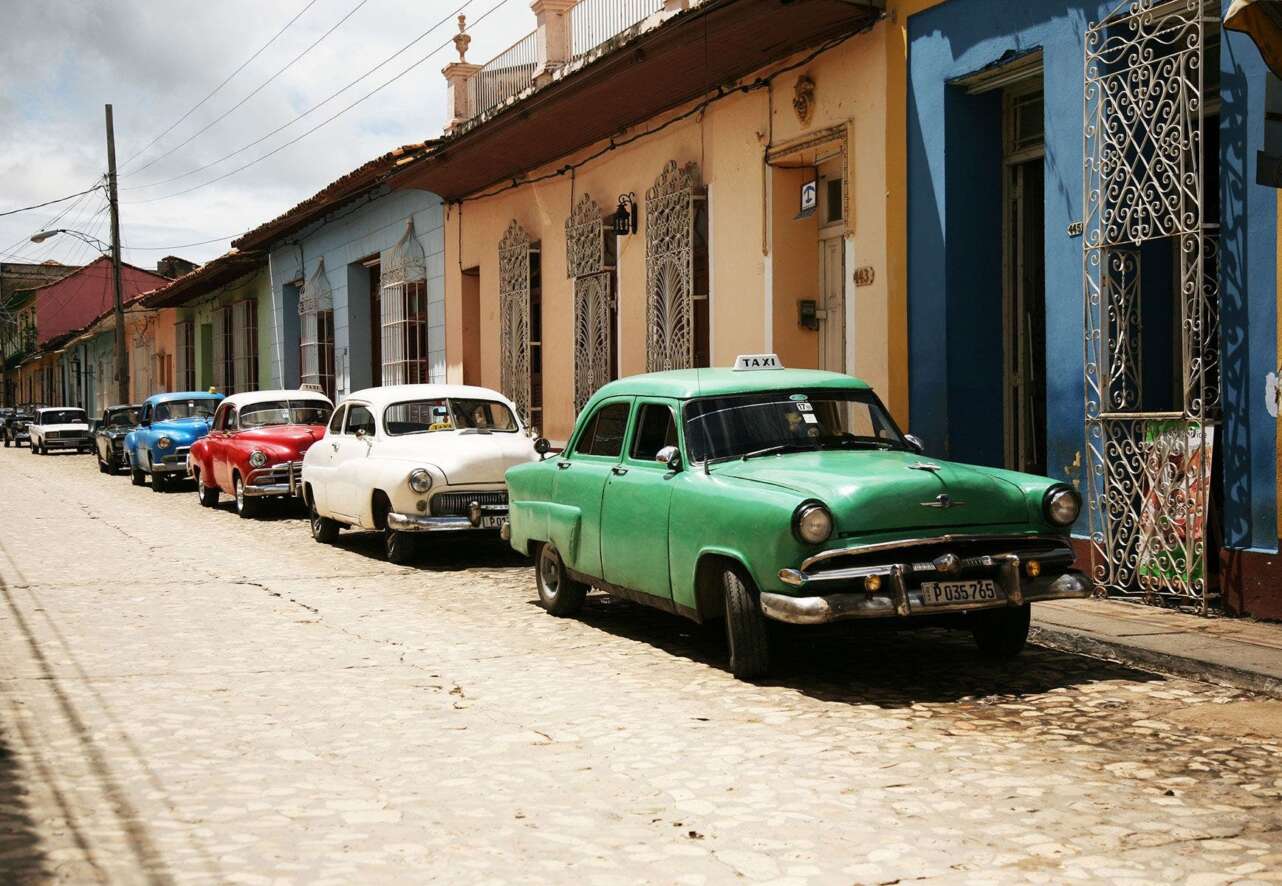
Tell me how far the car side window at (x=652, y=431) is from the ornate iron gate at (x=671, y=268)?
6.70 m

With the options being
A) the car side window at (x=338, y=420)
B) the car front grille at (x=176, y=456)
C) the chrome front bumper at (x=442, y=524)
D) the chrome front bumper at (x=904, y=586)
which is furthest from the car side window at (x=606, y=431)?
the car front grille at (x=176, y=456)

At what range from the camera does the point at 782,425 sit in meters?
7.55

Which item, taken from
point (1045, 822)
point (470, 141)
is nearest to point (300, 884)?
point (1045, 822)

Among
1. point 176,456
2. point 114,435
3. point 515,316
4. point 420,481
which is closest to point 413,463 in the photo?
point 420,481

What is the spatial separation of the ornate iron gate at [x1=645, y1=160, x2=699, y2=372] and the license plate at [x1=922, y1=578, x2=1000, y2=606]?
8.38m

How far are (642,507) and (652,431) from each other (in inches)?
20.7

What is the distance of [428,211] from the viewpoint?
73.2ft

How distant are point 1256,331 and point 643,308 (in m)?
8.36

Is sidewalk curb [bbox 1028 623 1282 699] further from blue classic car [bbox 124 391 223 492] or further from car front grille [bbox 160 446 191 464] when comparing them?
car front grille [bbox 160 446 191 464]

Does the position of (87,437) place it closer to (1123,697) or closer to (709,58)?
(709,58)

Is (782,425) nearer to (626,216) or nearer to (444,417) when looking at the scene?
(444,417)

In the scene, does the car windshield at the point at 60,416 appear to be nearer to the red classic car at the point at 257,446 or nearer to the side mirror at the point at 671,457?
the red classic car at the point at 257,446

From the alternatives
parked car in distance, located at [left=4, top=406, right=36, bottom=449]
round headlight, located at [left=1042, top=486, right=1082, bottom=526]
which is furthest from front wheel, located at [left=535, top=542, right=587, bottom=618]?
parked car in distance, located at [left=4, top=406, right=36, bottom=449]

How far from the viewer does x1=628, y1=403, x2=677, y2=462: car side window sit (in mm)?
7746
